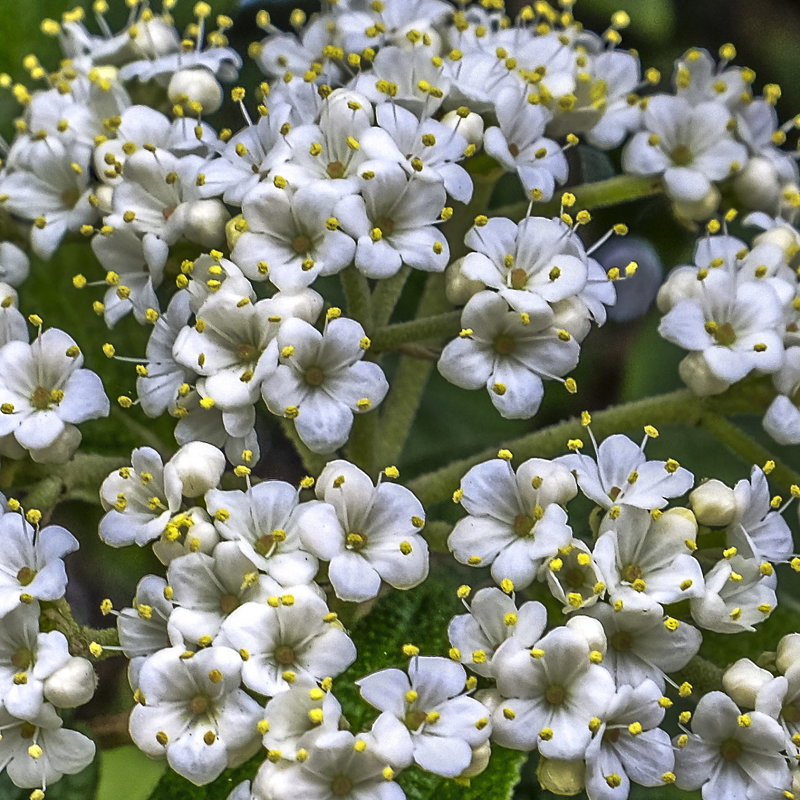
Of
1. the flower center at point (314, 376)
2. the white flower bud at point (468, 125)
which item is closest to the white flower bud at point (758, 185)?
the white flower bud at point (468, 125)

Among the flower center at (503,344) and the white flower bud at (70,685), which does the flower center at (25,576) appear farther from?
the flower center at (503,344)

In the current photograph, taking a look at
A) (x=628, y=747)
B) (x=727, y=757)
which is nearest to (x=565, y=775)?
(x=628, y=747)

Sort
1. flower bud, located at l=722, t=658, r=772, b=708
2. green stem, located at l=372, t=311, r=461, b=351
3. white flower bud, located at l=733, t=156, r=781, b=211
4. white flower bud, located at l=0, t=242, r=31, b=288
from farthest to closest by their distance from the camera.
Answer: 1. white flower bud, located at l=733, t=156, r=781, b=211
2. white flower bud, located at l=0, t=242, r=31, b=288
3. green stem, located at l=372, t=311, r=461, b=351
4. flower bud, located at l=722, t=658, r=772, b=708

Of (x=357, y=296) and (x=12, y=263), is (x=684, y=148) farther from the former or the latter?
(x=12, y=263)

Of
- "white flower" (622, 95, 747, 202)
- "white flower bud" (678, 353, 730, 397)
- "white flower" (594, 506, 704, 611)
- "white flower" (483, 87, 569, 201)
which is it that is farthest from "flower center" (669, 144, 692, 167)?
"white flower" (594, 506, 704, 611)

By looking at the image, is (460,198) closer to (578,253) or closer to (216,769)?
(578,253)

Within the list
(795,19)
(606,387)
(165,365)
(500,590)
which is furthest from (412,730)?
(795,19)

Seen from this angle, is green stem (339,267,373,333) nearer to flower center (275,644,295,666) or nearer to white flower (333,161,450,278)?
Answer: white flower (333,161,450,278)
